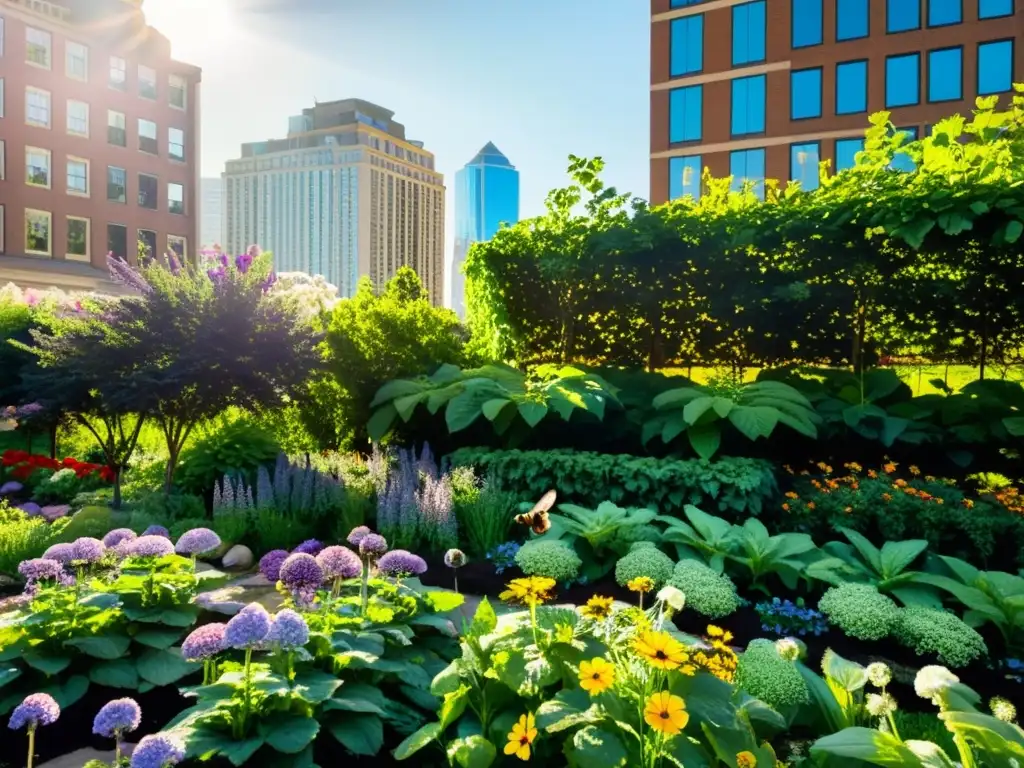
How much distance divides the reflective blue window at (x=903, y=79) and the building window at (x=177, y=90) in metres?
29.7

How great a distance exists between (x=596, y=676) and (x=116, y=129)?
121 feet

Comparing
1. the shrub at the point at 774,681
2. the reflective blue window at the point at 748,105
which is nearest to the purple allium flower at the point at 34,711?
the shrub at the point at 774,681

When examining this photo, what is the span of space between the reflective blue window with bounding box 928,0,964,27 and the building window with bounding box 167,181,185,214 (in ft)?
100

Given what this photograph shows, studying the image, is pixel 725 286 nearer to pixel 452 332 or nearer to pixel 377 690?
pixel 452 332

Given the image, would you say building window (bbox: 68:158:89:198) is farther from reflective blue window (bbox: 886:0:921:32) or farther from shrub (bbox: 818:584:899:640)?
shrub (bbox: 818:584:899:640)

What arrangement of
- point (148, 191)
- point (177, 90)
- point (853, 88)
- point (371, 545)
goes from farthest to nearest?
point (177, 90), point (148, 191), point (853, 88), point (371, 545)

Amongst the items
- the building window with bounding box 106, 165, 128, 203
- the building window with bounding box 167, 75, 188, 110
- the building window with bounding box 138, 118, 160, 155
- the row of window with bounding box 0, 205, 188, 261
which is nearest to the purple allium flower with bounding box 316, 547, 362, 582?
the row of window with bounding box 0, 205, 188, 261

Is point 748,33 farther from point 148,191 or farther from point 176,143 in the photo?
point 148,191

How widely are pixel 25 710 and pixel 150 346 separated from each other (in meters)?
3.79

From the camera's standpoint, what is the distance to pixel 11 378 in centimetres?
813

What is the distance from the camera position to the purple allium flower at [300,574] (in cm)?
246

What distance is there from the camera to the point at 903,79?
75.6ft

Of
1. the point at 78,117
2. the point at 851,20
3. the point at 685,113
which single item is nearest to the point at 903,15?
the point at 851,20

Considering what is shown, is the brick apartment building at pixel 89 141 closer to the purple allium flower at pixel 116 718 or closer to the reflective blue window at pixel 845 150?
the reflective blue window at pixel 845 150
